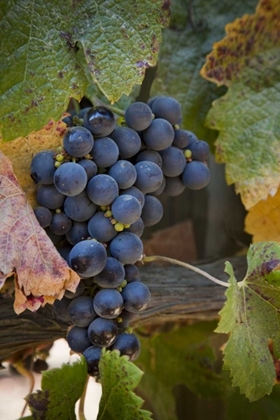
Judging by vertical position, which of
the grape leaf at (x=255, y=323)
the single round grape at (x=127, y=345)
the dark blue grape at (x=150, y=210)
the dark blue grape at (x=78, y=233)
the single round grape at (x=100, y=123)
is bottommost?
the grape leaf at (x=255, y=323)

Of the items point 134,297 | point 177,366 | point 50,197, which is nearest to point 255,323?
point 134,297

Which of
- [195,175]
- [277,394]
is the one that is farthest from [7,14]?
[277,394]

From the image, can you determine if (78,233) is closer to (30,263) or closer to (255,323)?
(30,263)

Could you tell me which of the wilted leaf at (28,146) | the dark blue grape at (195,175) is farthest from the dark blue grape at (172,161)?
the wilted leaf at (28,146)

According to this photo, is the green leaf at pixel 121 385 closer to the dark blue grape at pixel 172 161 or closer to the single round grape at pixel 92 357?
the single round grape at pixel 92 357

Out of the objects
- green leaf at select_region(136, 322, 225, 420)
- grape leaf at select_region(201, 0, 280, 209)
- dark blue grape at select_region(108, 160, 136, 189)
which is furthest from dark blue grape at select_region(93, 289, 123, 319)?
green leaf at select_region(136, 322, 225, 420)

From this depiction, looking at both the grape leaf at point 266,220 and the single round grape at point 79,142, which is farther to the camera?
the grape leaf at point 266,220
